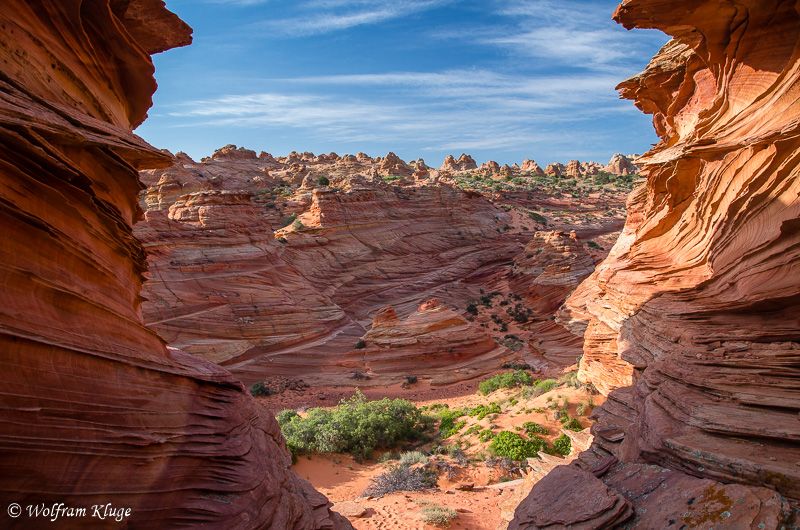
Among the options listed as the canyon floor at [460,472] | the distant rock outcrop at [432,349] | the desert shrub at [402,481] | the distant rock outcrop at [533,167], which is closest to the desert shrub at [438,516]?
the canyon floor at [460,472]

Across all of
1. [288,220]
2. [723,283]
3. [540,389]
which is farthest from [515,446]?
[288,220]

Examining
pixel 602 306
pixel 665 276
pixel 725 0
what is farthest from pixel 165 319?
pixel 725 0

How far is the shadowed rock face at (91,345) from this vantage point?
385 cm

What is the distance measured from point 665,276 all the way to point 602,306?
3711 millimetres

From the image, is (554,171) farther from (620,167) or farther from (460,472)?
(460,472)

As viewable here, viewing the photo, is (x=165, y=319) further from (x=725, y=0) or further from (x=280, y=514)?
(x=725, y=0)

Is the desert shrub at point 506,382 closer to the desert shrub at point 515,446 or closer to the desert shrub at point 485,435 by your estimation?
the desert shrub at point 485,435

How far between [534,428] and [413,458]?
12.4ft

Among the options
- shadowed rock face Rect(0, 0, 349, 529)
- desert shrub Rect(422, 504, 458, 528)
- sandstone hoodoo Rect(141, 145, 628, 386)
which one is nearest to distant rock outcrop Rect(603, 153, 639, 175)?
sandstone hoodoo Rect(141, 145, 628, 386)

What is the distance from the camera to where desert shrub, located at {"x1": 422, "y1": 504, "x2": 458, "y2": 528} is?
8.53 meters

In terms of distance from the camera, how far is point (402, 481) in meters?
11.0

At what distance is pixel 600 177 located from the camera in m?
78.4

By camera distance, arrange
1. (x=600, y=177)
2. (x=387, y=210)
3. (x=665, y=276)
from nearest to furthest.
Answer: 1. (x=665, y=276)
2. (x=387, y=210)
3. (x=600, y=177)

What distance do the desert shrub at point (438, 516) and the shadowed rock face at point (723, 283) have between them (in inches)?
144
